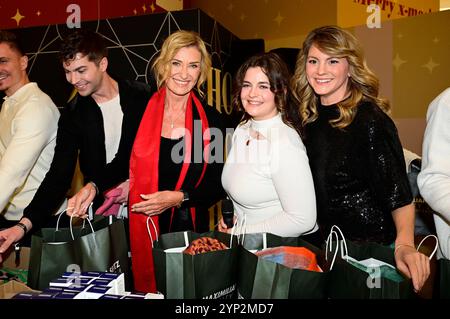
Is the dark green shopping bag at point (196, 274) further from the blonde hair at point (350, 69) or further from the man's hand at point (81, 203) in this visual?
the blonde hair at point (350, 69)

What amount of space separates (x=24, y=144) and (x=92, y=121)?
31 centimetres

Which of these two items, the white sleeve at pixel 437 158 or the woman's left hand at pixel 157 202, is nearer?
the white sleeve at pixel 437 158

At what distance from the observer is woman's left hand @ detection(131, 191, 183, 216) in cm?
156

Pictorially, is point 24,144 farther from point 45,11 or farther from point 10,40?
point 45,11

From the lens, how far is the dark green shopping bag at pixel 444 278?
0.95m

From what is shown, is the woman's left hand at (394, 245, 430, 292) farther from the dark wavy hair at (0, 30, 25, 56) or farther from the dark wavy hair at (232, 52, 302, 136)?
the dark wavy hair at (0, 30, 25, 56)

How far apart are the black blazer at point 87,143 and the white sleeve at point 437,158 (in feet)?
4.08

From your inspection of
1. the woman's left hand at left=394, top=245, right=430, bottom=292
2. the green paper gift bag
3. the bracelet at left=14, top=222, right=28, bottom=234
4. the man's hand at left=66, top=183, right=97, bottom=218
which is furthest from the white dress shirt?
the woman's left hand at left=394, top=245, right=430, bottom=292

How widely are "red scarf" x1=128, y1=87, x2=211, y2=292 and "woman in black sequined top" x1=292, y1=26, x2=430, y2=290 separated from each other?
0.58 meters

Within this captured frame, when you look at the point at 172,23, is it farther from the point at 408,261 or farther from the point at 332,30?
the point at 408,261

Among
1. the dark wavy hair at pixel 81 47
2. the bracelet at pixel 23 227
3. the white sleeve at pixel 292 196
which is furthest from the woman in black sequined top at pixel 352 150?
the bracelet at pixel 23 227

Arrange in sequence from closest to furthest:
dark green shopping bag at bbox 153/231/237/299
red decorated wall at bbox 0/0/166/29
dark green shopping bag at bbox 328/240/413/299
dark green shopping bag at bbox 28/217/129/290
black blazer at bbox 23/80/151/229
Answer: dark green shopping bag at bbox 328/240/413/299, dark green shopping bag at bbox 153/231/237/299, dark green shopping bag at bbox 28/217/129/290, black blazer at bbox 23/80/151/229, red decorated wall at bbox 0/0/166/29

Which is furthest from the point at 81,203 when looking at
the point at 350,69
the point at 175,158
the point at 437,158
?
the point at 437,158

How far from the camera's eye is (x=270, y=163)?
135cm
